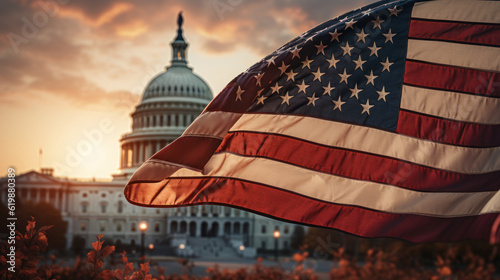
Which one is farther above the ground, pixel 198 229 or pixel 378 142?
pixel 378 142

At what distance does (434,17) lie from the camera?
6.55 meters

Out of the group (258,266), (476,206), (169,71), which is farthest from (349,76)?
(169,71)

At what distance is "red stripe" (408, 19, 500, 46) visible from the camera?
643cm

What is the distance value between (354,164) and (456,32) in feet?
5.21

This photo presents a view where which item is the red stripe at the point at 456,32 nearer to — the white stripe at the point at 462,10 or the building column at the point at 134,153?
the white stripe at the point at 462,10

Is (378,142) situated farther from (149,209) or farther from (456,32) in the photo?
(149,209)

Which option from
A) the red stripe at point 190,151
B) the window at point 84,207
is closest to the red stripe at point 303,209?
the red stripe at point 190,151

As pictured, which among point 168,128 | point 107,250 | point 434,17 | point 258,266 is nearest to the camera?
point 107,250

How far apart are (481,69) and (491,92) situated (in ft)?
0.79

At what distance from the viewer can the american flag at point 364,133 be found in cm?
633

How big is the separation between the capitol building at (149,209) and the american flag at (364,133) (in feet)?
284

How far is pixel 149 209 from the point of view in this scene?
4294 inches

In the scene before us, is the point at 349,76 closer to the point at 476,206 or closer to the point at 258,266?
the point at 476,206

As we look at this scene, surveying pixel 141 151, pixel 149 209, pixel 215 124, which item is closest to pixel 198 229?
pixel 149 209
